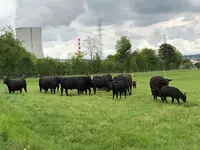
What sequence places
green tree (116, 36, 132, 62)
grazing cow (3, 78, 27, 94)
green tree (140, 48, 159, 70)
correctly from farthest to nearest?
green tree (140, 48, 159, 70), green tree (116, 36, 132, 62), grazing cow (3, 78, 27, 94)

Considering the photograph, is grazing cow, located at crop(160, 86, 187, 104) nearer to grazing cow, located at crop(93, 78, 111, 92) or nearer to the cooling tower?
grazing cow, located at crop(93, 78, 111, 92)

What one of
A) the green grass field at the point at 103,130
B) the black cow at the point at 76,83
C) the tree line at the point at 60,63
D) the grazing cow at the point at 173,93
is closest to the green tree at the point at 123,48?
the tree line at the point at 60,63

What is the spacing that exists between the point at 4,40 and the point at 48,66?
41.4ft

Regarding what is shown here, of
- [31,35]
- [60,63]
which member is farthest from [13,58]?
[60,63]

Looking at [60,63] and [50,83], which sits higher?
[60,63]

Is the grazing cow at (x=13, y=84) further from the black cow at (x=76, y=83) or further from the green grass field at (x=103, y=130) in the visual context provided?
the green grass field at (x=103, y=130)

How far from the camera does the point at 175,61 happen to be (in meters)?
116

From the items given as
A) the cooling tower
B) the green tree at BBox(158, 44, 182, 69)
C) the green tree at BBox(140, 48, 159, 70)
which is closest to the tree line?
the green tree at BBox(140, 48, 159, 70)

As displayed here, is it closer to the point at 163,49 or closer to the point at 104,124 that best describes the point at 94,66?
the point at 163,49

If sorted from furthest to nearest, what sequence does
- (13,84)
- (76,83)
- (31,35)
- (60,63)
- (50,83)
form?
(60,63) < (31,35) < (50,83) < (13,84) < (76,83)

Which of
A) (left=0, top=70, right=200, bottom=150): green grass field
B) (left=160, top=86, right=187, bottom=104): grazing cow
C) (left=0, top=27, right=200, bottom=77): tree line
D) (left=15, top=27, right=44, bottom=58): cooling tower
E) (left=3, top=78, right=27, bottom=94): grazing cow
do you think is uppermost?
(left=15, top=27, right=44, bottom=58): cooling tower

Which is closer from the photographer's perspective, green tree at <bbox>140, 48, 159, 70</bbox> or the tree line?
the tree line

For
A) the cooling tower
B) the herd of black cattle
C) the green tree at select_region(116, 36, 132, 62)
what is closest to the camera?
the herd of black cattle

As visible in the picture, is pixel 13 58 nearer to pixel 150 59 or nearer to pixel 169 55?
pixel 150 59
